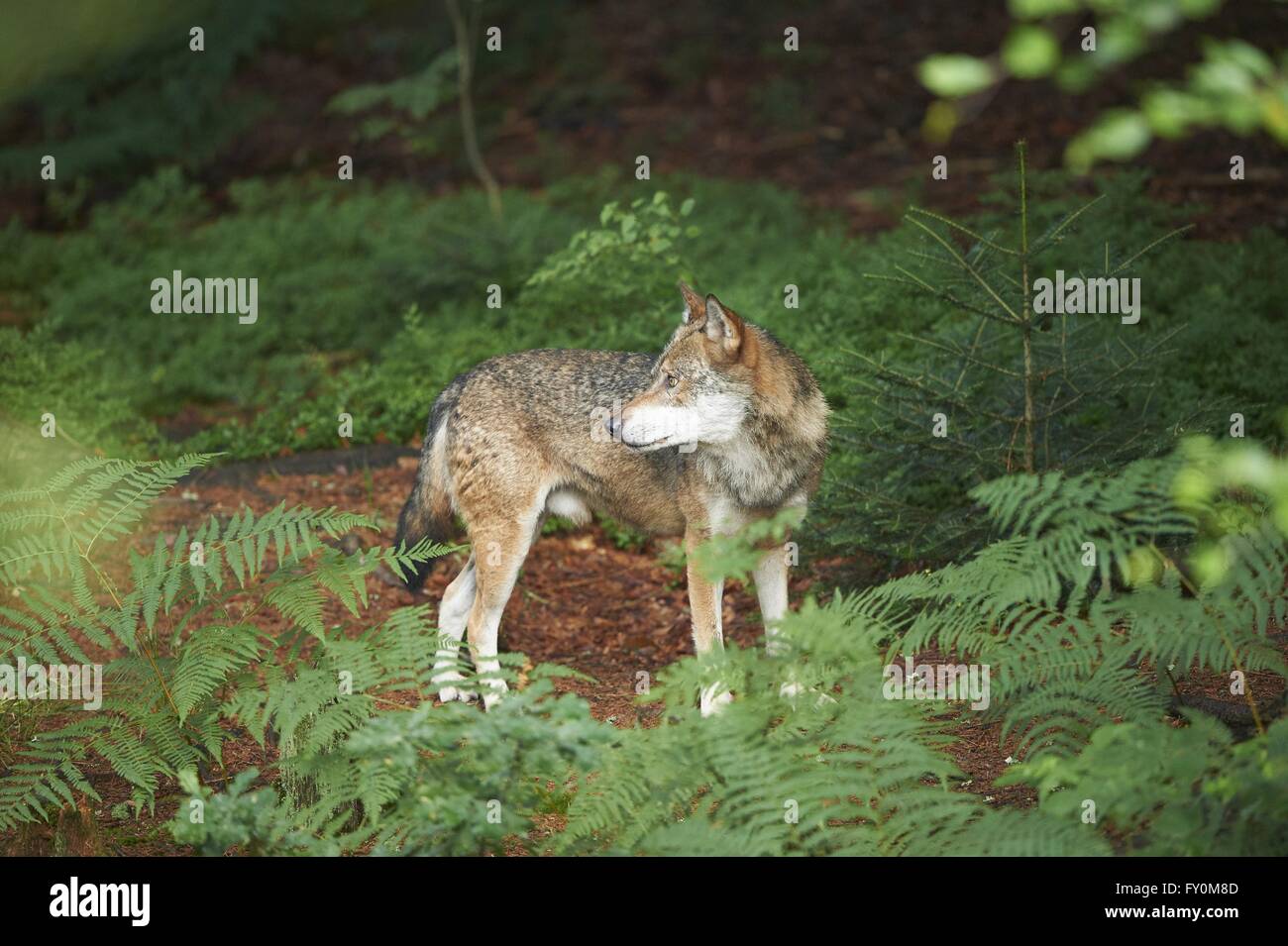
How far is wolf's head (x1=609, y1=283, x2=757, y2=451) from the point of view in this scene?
23.1ft

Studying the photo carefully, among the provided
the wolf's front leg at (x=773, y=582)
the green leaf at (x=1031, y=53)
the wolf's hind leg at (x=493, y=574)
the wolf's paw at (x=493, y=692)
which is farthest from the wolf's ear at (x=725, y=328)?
the green leaf at (x=1031, y=53)

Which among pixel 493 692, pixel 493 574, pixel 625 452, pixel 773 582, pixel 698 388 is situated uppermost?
pixel 698 388

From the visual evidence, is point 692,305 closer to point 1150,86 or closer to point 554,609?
point 554,609

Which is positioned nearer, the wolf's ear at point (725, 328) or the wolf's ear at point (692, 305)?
the wolf's ear at point (725, 328)

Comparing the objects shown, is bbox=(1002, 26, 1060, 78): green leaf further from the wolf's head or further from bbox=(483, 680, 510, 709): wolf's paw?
the wolf's head

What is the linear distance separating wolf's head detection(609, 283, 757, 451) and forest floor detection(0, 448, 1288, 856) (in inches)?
48.7

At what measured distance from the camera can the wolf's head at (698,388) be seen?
23.1 ft

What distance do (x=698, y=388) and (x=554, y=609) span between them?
2.46m

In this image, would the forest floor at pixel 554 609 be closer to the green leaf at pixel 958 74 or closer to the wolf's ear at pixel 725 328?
the wolf's ear at pixel 725 328

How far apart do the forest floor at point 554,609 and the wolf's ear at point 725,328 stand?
1.53 m

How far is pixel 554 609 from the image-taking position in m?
8.99

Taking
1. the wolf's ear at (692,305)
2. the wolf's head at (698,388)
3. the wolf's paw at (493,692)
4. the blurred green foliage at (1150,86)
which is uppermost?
the wolf's ear at (692,305)

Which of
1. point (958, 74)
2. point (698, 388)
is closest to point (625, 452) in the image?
point (698, 388)

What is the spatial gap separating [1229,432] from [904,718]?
372cm
